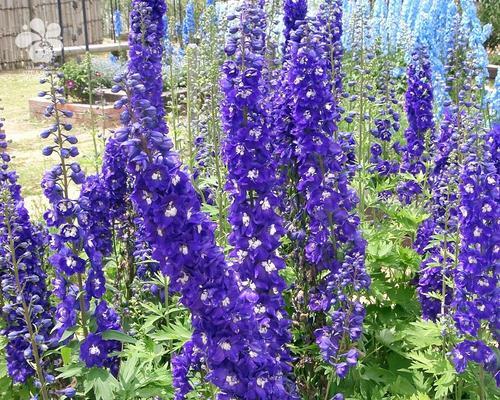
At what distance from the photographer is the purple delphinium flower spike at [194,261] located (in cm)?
261

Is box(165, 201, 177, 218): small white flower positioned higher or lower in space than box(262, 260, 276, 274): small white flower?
higher

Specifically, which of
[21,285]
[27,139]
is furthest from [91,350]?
[27,139]

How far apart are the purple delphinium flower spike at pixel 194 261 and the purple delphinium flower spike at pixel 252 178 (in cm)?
27

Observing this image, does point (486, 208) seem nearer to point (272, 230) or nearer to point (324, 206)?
point (324, 206)

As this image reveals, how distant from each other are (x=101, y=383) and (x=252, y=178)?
1171mm

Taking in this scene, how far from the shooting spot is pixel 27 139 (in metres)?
11.7

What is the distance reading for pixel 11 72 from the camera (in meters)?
18.9

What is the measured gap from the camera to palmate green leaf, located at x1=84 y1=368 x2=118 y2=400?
10.3ft

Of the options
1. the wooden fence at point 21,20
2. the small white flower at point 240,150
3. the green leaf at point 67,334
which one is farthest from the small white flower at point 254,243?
the wooden fence at point 21,20

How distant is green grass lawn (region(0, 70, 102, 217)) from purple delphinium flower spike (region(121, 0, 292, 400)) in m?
3.01

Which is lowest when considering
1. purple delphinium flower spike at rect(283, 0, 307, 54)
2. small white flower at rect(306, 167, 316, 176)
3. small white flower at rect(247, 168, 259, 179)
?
small white flower at rect(306, 167, 316, 176)

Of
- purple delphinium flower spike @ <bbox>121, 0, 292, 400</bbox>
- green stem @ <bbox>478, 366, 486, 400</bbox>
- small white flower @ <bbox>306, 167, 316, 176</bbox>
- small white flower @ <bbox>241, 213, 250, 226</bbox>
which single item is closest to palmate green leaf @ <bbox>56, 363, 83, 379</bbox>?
purple delphinium flower spike @ <bbox>121, 0, 292, 400</bbox>

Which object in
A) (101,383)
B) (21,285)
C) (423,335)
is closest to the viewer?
(101,383)

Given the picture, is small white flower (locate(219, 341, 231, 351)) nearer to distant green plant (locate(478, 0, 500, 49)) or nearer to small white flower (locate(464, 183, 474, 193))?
small white flower (locate(464, 183, 474, 193))
